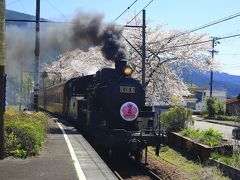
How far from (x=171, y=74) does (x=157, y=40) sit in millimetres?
3304

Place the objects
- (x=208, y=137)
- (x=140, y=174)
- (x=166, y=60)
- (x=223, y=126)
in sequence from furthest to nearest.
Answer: (x=223, y=126), (x=166, y=60), (x=208, y=137), (x=140, y=174)

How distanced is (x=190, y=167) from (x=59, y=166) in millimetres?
6411

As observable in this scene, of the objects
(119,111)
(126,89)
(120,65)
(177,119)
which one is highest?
(120,65)

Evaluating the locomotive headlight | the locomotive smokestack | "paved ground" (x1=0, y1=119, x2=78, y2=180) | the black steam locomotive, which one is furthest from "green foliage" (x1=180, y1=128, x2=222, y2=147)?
"paved ground" (x1=0, y1=119, x2=78, y2=180)

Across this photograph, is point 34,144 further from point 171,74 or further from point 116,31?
point 171,74

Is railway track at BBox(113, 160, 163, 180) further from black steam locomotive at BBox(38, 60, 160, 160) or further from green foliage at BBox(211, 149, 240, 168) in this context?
green foliage at BBox(211, 149, 240, 168)

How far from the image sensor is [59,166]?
33.8 feet

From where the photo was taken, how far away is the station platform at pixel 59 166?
927 cm

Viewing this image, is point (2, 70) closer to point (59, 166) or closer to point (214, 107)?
point (59, 166)

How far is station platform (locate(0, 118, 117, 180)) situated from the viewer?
927 centimetres

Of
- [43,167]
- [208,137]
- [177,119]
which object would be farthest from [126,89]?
[177,119]

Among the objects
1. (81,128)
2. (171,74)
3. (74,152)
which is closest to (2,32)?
(74,152)

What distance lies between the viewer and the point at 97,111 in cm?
1502

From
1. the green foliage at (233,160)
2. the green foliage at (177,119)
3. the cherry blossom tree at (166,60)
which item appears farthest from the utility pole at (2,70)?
the cherry blossom tree at (166,60)
